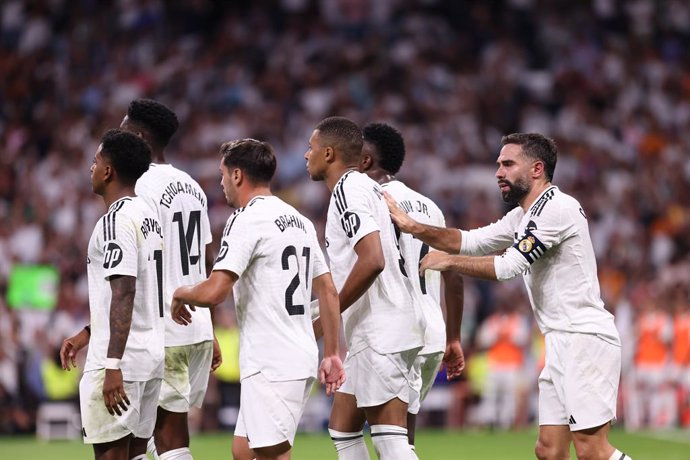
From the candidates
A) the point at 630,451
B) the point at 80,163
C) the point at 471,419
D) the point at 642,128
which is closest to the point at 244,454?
the point at 630,451

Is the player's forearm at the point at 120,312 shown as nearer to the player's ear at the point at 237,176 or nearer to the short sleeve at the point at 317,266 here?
the player's ear at the point at 237,176

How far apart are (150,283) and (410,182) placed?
1410cm

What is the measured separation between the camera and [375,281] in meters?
7.80

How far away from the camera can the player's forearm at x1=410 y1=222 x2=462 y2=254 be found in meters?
7.93

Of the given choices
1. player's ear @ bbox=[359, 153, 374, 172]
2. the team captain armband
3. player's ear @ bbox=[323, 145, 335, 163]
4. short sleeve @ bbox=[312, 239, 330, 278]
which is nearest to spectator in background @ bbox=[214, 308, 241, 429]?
player's ear @ bbox=[359, 153, 374, 172]

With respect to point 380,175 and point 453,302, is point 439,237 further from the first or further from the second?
point 453,302

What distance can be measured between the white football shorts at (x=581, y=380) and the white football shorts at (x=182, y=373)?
237 centimetres

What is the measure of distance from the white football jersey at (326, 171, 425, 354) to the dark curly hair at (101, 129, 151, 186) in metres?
1.23

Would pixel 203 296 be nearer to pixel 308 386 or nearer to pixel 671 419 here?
pixel 308 386

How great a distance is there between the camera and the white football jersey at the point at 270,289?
22.8 feet

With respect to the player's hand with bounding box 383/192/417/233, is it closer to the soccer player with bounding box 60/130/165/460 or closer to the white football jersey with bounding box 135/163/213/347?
the white football jersey with bounding box 135/163/213/347

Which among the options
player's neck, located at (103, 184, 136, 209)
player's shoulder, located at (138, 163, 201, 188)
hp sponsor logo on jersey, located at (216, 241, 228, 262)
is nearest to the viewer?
hp sponsor logo on jersey, located at (216, 241, 228, 262)

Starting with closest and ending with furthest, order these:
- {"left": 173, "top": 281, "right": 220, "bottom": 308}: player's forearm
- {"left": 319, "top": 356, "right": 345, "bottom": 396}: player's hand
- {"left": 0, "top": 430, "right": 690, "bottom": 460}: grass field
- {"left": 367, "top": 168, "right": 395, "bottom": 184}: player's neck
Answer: {"left": 173, "top": 281, "right": 220, "bottom": 308}: player's forearm < {"left": 319, "top": 356, "right": 345, "bottom": 396}: player's hand < {"left": 367, "top": 168, "right": 395, "bottom": 184}: player's neck < {"left": 0, "top": 430, "right": 690, "bottom": 460}: grass field

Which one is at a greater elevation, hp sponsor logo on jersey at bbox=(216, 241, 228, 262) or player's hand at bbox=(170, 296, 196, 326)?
hp sponsor logo on jersey at bbox=(216, 241, 228, 262)
